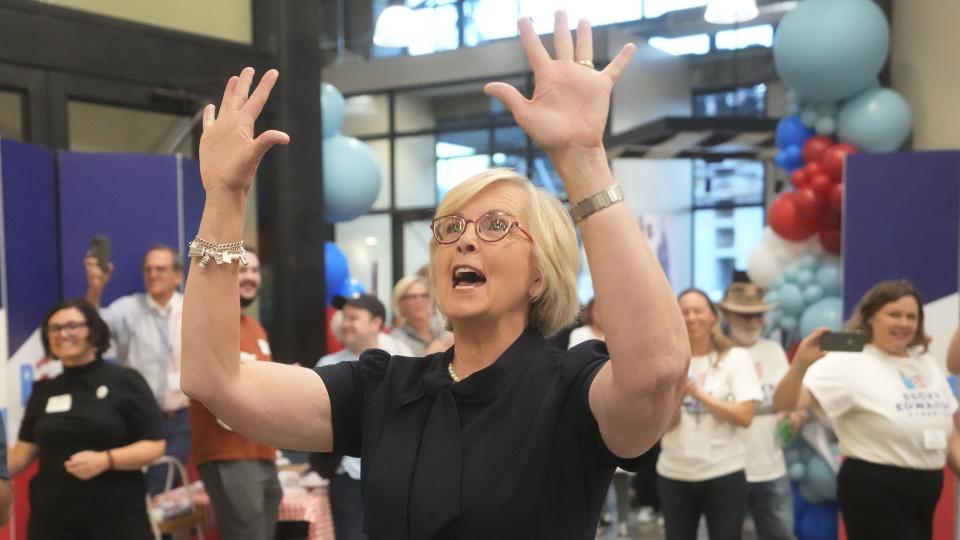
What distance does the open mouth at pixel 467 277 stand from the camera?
4.23 feet

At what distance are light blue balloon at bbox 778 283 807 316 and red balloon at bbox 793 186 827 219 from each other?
404mm

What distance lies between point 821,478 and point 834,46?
2250 mm

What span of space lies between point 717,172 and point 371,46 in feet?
15.7

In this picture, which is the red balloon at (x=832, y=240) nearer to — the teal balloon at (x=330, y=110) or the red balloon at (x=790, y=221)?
the red balloon at (x=790, y=221)

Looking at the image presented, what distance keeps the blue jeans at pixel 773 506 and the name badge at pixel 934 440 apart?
947 millimetres

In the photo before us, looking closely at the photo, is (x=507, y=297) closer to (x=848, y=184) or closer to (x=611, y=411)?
(x=611, y=411)

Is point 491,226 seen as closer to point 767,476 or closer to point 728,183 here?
point 767,476

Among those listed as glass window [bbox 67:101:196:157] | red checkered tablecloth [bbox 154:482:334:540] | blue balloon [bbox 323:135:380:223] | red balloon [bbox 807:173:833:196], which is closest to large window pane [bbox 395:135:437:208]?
blue balloon [bbox 323:135:380:223]

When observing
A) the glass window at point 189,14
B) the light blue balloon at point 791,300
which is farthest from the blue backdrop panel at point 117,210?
the light blue balloon at point 791,300

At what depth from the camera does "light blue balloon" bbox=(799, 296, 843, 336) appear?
478 cm

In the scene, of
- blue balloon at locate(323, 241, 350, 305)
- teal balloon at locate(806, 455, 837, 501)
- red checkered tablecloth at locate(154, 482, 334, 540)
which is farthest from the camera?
blue balloon at locate(323, 241, 350, 305)

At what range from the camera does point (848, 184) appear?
461 centimetres

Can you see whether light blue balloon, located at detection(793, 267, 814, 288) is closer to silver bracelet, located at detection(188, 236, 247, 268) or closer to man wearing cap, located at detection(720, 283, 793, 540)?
man wearing cap, located at detection(720, 283, 793, 540)

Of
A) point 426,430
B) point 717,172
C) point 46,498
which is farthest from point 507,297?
point 717,172
